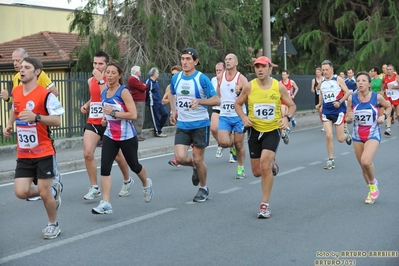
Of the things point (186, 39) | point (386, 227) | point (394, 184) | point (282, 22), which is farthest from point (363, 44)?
point (386, 227)

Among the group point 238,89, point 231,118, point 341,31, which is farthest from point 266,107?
point 341,31

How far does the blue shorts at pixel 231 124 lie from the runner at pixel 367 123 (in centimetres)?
244

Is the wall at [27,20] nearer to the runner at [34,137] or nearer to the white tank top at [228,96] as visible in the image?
the white tank top at [228,96]

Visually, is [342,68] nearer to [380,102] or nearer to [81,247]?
[380,102]

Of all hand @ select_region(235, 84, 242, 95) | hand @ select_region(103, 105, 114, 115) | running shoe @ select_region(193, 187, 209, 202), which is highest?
hand @ select_region(235, 84, 242, 95)

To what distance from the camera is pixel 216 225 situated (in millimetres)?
8039

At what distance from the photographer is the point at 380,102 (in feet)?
31.9

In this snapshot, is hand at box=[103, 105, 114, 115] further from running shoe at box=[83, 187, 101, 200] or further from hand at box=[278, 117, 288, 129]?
hand at box=[278, 117, 288, 129]

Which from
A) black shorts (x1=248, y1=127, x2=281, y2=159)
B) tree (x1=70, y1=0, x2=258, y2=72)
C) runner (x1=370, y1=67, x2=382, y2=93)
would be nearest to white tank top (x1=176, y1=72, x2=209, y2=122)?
black shorts (x1=248, y1=127, x2=281, y2=159)

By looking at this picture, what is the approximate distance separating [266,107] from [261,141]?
40cm

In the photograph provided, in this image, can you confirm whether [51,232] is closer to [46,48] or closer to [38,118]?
[38,118]

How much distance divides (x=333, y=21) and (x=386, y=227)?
3392 centimetres

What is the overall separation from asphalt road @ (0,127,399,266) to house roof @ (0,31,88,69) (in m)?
17.1

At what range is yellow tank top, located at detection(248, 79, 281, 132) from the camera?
8492 millimetres
